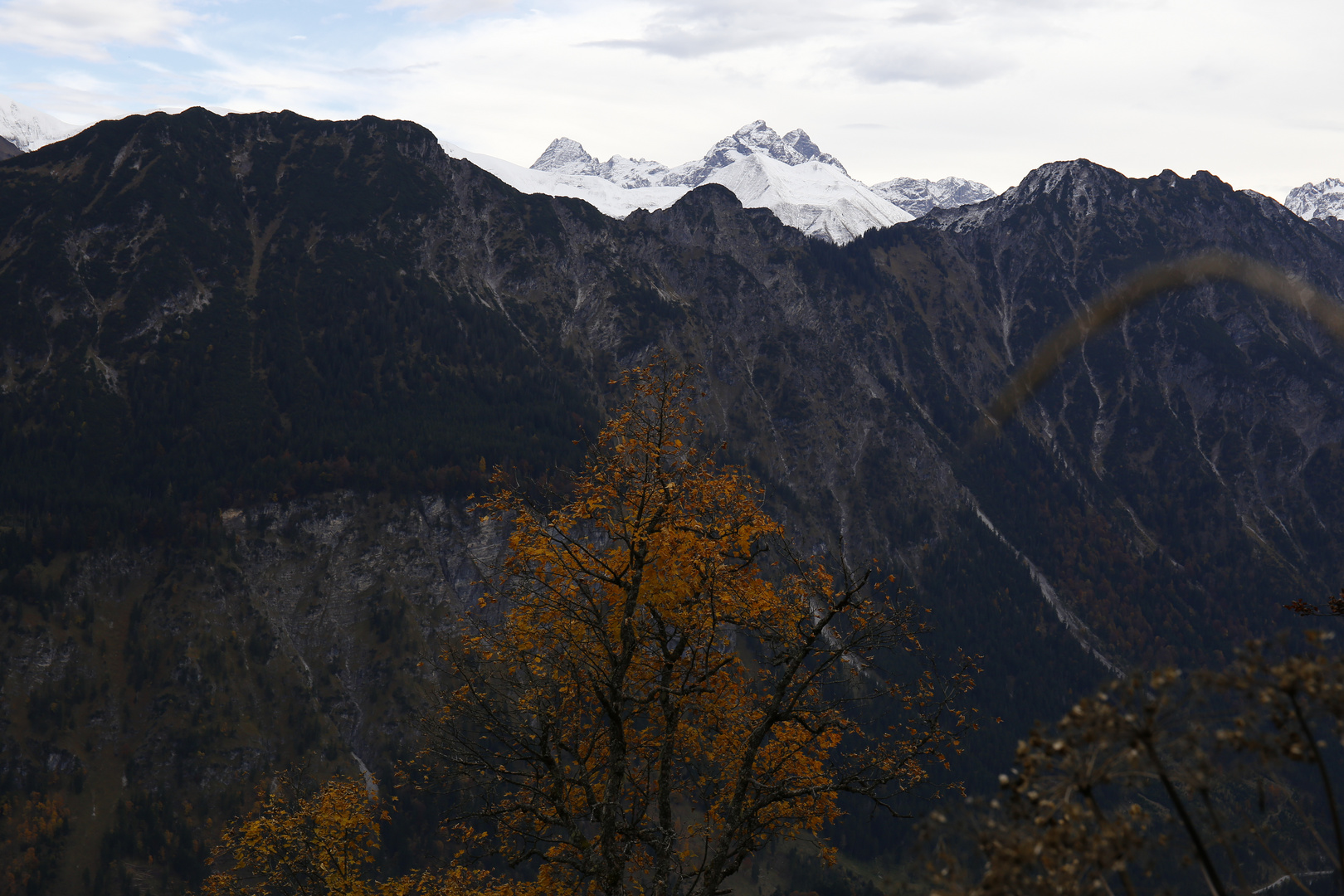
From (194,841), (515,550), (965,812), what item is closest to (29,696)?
(194,841)

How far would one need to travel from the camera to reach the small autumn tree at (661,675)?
20250 millimetres

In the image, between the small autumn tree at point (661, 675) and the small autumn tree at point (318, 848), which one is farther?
the small autumn tree at point (318, 848)

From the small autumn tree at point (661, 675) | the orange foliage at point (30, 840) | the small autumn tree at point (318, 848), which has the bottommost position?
the orange foliage at point (30, 840)

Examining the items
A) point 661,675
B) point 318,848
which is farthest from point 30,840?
point 661,675

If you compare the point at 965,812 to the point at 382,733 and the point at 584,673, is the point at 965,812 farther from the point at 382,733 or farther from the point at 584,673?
the point at 382,733

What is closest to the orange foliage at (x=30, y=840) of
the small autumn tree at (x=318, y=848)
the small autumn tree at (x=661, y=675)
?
the small autumn tree at (x=318, y=848)

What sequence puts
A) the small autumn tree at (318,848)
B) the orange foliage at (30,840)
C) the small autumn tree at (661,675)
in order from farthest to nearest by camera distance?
the orange foliage at (30,840), the small autumn tree at (318,848), the small autumn tree at (661,675)

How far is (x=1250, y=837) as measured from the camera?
9.30 m

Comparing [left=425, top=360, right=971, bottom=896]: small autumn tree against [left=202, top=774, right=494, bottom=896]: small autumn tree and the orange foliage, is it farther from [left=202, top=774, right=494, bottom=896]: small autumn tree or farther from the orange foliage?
the orange foliage

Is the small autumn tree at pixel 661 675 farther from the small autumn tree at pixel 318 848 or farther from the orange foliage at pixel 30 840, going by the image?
the orange foliage at pixel 30 840

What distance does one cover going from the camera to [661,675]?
70.8 feet

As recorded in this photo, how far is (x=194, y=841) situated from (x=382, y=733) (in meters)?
42.2

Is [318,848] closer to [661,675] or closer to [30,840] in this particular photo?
[661,675]

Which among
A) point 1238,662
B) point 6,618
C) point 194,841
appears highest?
point 1238,662
